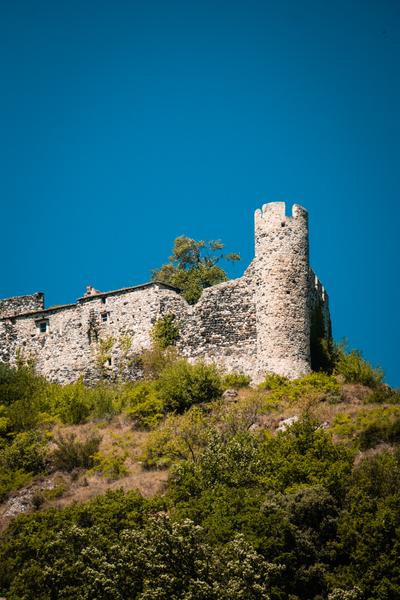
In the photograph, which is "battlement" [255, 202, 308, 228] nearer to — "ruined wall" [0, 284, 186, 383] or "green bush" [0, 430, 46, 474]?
"ruined wall" [0, 284, 186, 383]

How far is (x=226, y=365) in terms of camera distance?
147 feet

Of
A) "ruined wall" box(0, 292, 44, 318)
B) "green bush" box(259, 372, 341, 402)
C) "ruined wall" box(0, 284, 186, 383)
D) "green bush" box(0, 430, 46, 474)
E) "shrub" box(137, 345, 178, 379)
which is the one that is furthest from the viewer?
"ruined wall" box(0, 292, 44, 318)

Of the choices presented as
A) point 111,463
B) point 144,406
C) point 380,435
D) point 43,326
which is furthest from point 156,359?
point 380,435

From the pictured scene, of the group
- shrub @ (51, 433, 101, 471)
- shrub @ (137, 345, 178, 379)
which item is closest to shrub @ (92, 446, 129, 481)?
shrub @ (51, 433, 101, 471)

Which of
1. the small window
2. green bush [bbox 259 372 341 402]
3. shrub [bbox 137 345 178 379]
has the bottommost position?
green bush [bbox 259 372 341 402]

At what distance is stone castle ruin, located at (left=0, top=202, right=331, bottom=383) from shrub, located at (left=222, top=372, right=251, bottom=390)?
17.7 inches

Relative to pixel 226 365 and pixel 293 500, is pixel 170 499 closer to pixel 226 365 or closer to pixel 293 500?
pixel 293 500

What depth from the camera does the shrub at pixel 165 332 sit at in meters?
46.9

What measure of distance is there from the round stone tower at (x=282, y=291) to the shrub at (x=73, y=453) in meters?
7.43

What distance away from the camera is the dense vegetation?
86.9ft

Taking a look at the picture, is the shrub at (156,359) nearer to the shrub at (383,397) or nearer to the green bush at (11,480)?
the green bush at (11,480)

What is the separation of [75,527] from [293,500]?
6290mm

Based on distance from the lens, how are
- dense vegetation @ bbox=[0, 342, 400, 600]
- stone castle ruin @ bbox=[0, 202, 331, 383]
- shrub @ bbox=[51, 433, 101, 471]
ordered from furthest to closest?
stone castle ruin @ bbox=[0, 202, 331, 383]
shrub @ bbox=[51, 433, 101, 471]
dense vegetation @ bbox=[0, 342, 400, 600]

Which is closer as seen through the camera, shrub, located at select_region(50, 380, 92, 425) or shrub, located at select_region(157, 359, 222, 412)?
shrub, located at select_region(157, 359, 222, 412)
